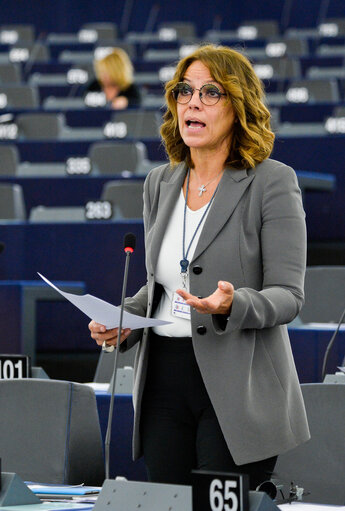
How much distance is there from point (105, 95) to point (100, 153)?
182 cm

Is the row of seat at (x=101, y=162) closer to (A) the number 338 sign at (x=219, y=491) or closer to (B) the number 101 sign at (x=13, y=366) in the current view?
(B) the number 101 sign at (x=13, y=366)

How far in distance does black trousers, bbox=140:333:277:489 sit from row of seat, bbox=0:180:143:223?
11.3 ft

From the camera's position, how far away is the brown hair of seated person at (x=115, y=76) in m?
8.73

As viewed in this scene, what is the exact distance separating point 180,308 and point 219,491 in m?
0.46

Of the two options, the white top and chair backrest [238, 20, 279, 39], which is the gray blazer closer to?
the white top

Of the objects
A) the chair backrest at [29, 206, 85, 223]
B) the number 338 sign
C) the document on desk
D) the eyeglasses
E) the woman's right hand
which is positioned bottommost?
the number 338 sign

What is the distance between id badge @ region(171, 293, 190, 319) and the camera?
2.32 m

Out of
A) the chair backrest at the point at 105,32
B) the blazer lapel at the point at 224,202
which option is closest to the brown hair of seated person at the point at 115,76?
the chair backrest at the point at 105,32

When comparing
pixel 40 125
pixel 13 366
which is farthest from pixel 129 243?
pixel 40 125

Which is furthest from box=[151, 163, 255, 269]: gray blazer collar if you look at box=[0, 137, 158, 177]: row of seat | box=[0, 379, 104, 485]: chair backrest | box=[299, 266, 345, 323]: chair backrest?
box=[0, 137, 158, 177]: row of seat

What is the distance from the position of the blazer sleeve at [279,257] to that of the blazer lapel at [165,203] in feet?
0.66

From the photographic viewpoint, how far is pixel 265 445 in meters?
2.27

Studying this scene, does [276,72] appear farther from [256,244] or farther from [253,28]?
[256,244]

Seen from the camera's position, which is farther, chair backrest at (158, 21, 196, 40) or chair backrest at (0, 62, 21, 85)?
chair backrest at (158, 21, 196, 40)
